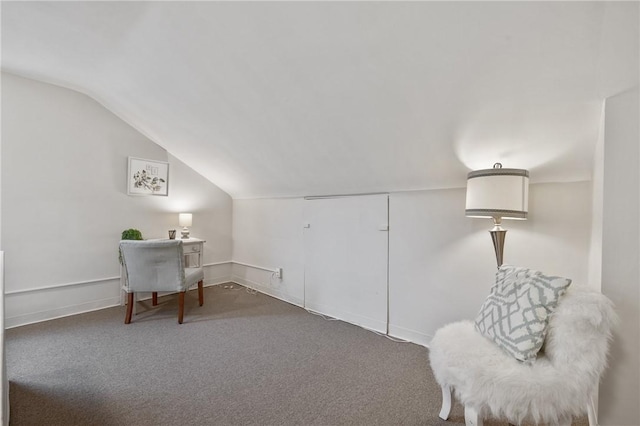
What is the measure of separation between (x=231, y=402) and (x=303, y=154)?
77.3 inches

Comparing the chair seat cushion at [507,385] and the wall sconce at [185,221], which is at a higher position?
the wall sconce at [185,221]

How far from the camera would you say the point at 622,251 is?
50.7 inches

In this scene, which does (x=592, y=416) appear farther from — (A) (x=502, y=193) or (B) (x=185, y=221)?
(B) (x=185, y=221)

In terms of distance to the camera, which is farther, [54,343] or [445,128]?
[54,343]

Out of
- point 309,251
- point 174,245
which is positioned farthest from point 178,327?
point 309,251

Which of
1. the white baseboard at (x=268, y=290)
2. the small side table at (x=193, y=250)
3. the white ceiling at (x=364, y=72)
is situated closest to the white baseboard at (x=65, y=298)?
the small side table at (x=193, y=250)

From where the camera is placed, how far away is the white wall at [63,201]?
2719 millimetres

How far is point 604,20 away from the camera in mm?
1130

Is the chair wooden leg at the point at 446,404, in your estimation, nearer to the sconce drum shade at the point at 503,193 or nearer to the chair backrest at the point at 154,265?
the sconce drum shade at the point at 503,193

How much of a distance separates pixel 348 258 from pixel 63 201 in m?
2.99

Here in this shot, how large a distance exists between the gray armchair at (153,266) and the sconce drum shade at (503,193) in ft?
8.37

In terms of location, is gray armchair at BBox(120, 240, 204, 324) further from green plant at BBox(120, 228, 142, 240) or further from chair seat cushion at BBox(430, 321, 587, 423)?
chair seat cushion at BBox(430, 321, 587, 423)

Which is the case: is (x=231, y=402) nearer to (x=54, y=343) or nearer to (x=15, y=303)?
(x=54, y=343)

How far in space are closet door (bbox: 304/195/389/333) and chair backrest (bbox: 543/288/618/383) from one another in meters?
1.51
